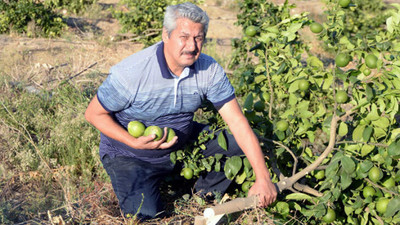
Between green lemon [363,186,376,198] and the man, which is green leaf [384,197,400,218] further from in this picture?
the man

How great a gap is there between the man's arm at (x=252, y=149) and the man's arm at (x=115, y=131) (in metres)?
0.37

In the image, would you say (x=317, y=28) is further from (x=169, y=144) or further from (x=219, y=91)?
(x=169, y=144)

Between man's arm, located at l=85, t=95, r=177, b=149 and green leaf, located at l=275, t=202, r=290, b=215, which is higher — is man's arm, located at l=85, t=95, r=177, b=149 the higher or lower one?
the higher one

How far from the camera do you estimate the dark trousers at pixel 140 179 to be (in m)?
2.71

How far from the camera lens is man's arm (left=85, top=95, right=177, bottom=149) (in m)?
2.56

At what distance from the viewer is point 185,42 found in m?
2.48

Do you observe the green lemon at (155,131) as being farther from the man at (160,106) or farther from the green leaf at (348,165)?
the green leaf at (348,165)

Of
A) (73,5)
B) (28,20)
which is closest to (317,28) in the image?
(28,20)

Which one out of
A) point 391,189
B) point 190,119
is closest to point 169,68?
point 190,119

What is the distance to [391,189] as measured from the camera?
244 cm

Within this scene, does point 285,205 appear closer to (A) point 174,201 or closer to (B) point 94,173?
(A) point 174,201

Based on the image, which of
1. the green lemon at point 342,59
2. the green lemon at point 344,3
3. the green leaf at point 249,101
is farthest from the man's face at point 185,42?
the green lemon at point 344,3

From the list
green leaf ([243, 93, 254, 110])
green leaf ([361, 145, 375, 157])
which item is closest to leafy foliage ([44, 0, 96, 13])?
green leaf ([243, 93, 254, 110])

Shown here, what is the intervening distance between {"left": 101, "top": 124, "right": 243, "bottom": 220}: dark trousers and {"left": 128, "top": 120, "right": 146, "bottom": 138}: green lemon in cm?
29
